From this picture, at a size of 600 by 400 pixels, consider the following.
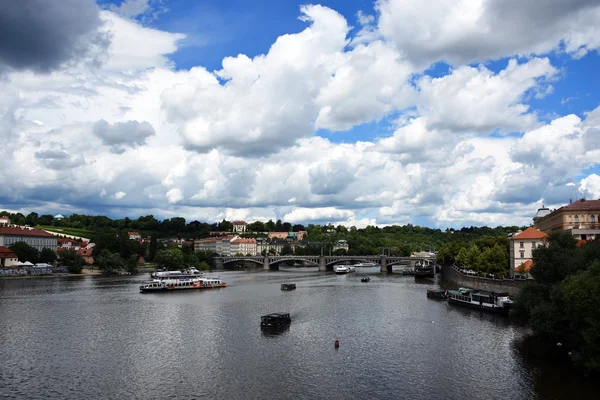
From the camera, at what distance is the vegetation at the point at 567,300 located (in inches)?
1209

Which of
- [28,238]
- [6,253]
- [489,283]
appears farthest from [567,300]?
[28,238]

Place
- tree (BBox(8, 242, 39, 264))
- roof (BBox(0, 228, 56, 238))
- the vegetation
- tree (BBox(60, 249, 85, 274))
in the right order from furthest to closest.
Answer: roof (BBox(0, 228, 56, 238)), tree (BBox(8, 242, 39, 264)), tree (BBox(60, 249, 85, 274)), the vegetation

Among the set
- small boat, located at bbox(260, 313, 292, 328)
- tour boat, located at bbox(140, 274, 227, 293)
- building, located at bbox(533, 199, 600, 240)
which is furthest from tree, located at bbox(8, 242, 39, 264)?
building, located at bbox(533, 199, 600, 240)

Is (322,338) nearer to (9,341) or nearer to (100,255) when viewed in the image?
(9,341)

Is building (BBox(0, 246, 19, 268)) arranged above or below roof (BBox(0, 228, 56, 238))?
below

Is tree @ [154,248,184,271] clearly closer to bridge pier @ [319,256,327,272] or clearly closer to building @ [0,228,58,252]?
building @ [0,228,58,252]

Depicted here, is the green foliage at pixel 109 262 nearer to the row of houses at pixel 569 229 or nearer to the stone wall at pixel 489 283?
the stone wall at pixel 489 283

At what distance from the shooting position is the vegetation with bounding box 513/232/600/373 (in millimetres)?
30719

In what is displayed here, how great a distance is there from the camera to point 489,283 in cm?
7262

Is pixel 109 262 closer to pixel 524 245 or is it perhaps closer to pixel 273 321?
pixel 273 321

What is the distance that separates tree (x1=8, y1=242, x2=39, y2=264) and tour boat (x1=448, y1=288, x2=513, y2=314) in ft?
347

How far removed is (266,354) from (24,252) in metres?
111

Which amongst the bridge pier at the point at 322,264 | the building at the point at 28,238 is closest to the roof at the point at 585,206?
the bridge pier at the point at 322,264

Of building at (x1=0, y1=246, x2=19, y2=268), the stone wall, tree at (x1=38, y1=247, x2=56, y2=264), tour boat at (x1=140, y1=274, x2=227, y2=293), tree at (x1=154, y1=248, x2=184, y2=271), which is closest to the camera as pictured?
the stone wall
